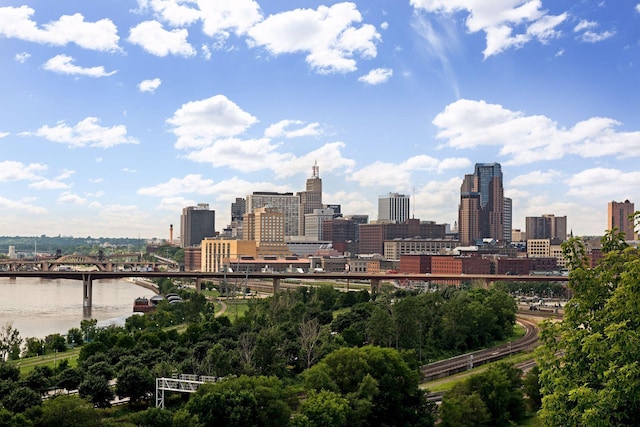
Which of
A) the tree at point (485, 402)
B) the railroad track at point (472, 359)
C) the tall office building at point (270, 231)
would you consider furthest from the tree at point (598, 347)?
the tall office building at point (270, 231)

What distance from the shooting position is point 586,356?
15.3 metres

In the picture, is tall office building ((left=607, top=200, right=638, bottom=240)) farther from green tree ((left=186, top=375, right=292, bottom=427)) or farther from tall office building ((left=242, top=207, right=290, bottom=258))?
green tree ((left=186, top=375, right=292, bottom=427))

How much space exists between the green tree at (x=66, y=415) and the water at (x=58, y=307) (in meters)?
40.3

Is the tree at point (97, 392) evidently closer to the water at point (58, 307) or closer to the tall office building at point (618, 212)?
the water at point (58, 307)

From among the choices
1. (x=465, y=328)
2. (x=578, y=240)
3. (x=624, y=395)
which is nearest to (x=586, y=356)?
(x=624, y=395)

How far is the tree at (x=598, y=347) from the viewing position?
1405cm

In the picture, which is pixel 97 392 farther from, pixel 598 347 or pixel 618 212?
pixel 618 212

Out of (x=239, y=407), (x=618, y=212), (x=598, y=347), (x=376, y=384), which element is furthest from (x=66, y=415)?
(x=618, y=212)

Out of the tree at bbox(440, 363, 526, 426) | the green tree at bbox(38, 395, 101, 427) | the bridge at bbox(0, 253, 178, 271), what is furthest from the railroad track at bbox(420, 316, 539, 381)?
the bridge at bbox(0, 253, 178, 271)

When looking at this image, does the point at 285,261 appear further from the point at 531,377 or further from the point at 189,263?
the point at 531,377

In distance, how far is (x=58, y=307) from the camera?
9325 centimetres

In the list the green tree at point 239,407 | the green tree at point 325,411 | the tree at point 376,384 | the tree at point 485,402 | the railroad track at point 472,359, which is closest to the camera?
the green tree at point 239,407

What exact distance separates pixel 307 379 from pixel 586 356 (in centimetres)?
1573

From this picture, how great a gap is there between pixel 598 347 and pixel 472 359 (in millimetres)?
32399
